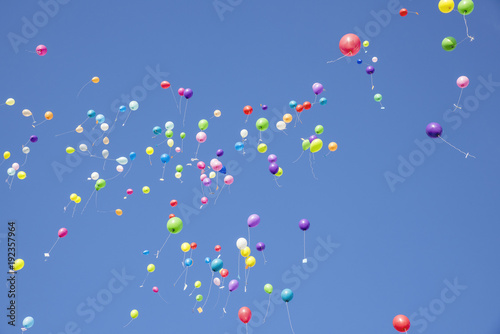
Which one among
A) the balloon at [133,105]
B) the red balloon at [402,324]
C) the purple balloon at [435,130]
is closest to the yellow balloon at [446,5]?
the purple balloon at [435,130]

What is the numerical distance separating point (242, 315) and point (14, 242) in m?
6.62

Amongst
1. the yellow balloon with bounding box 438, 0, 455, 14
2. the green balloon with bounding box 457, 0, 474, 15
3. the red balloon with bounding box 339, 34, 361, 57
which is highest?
the green balloon with bounding box 457, 0, 474, 15

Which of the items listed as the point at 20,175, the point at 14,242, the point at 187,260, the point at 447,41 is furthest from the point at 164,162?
the point at 447,41

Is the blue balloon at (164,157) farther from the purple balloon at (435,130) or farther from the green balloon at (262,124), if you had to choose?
the purple balloon at (435,130)

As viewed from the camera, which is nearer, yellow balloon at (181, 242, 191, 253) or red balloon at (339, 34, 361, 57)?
red balloon at (339, 34, 361, 57)

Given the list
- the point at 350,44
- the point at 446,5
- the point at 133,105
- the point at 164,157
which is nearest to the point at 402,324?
the point at 350,44

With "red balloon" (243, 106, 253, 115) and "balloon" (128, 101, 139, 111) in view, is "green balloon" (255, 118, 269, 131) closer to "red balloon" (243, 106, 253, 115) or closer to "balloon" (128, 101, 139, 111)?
"red balloon" (243, 106, 253, 115)

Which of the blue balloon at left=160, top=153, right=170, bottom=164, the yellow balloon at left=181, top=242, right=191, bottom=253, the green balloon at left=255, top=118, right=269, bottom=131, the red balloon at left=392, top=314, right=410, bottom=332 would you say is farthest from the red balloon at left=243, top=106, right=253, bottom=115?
the red balloon at left=392, top=314, right=410, bottom=332

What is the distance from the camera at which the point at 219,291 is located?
875cm

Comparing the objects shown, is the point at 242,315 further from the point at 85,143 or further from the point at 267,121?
the point at 85,143

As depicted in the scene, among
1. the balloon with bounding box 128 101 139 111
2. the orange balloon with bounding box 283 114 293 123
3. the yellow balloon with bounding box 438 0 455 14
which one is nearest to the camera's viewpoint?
the yellow balloon with bounding box 438 0 455 14

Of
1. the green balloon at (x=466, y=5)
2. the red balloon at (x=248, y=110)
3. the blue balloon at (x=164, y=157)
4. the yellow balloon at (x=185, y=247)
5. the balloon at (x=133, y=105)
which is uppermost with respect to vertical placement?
the green balloon at (x=466, y=5)

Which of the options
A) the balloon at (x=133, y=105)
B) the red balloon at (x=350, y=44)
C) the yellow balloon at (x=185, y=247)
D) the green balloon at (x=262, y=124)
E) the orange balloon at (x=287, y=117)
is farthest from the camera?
the balloon at (x=133, y=105)

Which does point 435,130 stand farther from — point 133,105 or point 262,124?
point 133,105
